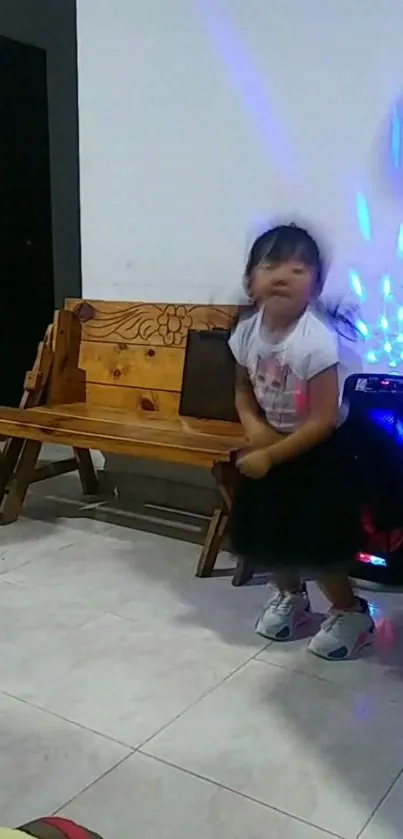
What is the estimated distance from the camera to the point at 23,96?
3.46 m

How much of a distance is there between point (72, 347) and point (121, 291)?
0.23 meters

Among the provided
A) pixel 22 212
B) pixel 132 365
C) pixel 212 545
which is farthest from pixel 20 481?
pixel 22 212

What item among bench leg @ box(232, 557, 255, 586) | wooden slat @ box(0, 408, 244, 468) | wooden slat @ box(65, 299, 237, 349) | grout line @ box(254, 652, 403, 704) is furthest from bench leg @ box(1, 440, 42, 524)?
grout line @ box(254, 652, 403, 704)

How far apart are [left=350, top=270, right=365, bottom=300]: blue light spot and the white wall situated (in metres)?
0.02

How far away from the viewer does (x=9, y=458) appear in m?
2.33

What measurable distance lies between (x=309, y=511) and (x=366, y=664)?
1.04 ft

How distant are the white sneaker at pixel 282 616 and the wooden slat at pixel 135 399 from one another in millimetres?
774

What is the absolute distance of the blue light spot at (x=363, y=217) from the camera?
196 centimetres

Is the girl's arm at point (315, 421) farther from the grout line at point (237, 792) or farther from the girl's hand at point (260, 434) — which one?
the grout line at point (237, 792)

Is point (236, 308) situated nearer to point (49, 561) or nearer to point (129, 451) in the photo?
point (129, 451)

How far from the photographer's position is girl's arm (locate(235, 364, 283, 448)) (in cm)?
142

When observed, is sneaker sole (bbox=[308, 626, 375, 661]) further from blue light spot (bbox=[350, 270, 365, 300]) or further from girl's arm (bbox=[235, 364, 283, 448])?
blue light spot (bbox=[350, 270, 365, 300])

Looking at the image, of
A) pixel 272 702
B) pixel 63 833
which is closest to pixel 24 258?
pixel 272 702

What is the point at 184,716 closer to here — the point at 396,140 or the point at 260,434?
the point at 260,434
